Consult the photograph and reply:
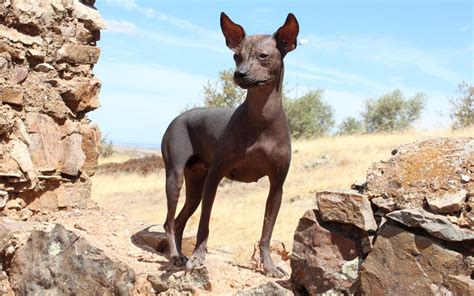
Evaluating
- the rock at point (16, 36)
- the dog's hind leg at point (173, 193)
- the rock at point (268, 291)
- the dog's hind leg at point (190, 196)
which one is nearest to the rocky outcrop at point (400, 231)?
the rock at point (268, 291)

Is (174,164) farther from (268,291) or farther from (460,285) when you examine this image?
(460,285)

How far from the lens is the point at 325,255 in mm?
4105

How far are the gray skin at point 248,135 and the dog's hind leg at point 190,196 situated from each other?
366 mm

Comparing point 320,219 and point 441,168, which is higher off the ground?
point 441,168

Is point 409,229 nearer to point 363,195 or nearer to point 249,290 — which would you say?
point 363,195

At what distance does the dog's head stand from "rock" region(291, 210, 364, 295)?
1055 millimetres

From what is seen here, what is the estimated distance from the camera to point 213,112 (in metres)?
5.42

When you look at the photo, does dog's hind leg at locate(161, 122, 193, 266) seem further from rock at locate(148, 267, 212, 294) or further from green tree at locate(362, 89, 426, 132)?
green tree at locate(362, 89, 426, 132)

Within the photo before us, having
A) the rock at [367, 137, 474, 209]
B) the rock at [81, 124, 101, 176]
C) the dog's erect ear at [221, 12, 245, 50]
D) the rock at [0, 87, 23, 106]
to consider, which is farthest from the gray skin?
the rock at [0, 87, 23, 106]

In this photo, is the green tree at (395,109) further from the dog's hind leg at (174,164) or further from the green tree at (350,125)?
the dog's hind leg at (174,164)

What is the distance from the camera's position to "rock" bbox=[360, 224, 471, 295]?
3.55 m

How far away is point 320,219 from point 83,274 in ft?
6.81

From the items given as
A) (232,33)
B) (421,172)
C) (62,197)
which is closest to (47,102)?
(62,197)

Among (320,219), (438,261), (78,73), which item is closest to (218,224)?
(78,73)
